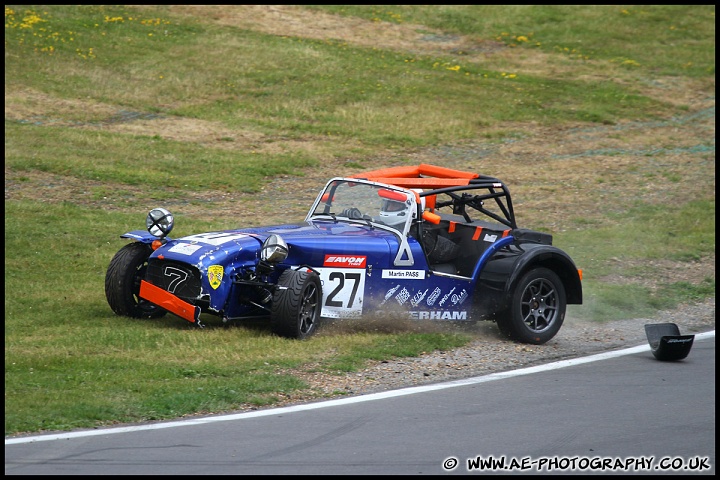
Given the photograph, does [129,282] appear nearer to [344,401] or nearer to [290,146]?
[344,401]

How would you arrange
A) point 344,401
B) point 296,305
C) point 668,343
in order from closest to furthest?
1. point 344,401
2. point 296,305
3. point 668,343

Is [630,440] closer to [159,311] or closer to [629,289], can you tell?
[159,311]

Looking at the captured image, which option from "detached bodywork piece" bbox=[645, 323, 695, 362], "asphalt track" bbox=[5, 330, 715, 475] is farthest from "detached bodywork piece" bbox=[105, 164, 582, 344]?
"asphalt track" bbox=[5, 330, 715, 475]

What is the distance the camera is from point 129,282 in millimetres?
10250

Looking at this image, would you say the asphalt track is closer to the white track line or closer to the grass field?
the white track line

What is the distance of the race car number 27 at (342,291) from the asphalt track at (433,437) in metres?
1.72

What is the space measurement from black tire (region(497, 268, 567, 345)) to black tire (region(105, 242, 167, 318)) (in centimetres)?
376

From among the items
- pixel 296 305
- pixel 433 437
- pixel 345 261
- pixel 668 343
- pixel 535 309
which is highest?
pixel 345 261

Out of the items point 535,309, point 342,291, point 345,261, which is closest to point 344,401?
point 342,291

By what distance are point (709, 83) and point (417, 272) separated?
2578 centimetres

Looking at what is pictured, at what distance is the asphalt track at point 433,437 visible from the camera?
636 cm

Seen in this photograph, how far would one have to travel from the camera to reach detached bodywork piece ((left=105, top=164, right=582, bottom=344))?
9.66 meters

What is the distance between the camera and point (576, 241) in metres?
16.3

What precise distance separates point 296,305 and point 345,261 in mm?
834
